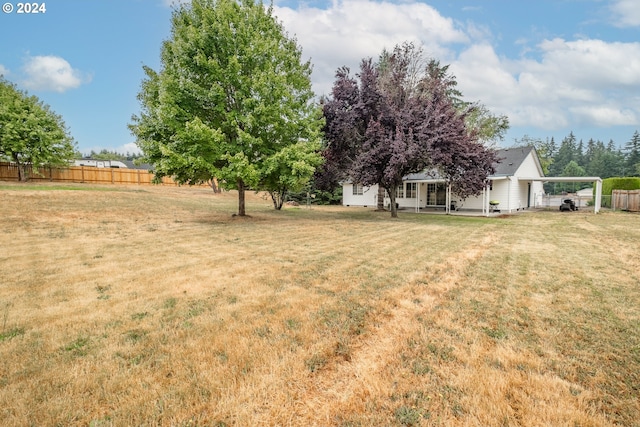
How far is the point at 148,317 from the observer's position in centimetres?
362

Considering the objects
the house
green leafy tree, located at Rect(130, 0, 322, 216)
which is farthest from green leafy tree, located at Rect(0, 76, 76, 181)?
the house

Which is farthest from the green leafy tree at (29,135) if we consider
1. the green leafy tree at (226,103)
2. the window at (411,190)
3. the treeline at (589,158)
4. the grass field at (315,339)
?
the treeline at (589,158)

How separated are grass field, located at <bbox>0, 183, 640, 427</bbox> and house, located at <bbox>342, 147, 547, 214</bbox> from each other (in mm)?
15823

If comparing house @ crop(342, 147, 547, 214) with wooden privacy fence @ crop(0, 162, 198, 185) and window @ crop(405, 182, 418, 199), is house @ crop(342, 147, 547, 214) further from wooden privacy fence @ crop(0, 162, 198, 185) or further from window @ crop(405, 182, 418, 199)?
wooden privacy fence @ crop(0, 162, 198, 185)

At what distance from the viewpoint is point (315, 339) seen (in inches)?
123

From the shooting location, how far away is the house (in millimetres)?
22328

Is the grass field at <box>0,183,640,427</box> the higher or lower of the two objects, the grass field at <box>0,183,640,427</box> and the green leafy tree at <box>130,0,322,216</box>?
the lower

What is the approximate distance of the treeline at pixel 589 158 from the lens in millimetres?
67475

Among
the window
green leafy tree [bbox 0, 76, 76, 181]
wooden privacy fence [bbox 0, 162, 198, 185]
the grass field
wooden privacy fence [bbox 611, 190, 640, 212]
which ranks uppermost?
green leafy tree [bbox 0, 76, 76, 181]

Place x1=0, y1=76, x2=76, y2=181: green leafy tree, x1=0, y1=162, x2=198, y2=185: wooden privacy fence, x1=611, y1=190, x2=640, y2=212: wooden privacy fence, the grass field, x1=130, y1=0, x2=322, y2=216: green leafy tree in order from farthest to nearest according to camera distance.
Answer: x1=0, y1=162, x2=198, y2=185: wooden privacy fence < x1=0, y1=76, x2=76, y2=181: green leafy tree < x1=611, y1=190, x2=640, y2=212: wooden privacy fence < x1=130, y1=0, x2=322, y2=216: green leafy tree < the grass field

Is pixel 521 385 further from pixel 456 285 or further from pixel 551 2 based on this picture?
pixel 551 2

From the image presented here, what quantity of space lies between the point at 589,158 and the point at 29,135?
131385 millimetres

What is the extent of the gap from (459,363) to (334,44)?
913 inches

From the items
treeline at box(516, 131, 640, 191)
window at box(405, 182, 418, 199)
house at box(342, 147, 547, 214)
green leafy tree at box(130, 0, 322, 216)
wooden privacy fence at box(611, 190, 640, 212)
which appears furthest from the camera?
treeline at box(516, 131, 640, 191)
